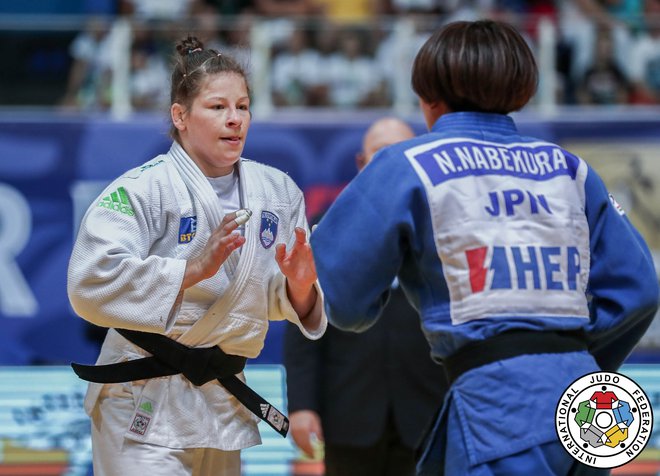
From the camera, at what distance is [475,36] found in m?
2.92

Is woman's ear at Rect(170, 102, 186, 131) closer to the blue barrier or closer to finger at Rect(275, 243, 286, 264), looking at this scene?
finger at Rect(275, 243, 286, 264)

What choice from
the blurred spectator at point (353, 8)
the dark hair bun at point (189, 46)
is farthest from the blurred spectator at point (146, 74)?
the dark hair bun at point (189, 46)

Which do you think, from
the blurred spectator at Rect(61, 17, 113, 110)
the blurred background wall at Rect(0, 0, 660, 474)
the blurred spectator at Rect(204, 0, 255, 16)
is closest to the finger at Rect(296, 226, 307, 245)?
the blurred background wall at Rect(0, 0, 660, 474)

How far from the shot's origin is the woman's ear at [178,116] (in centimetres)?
350

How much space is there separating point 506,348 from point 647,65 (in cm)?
676

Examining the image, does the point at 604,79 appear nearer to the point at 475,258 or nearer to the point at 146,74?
the point at 146,74

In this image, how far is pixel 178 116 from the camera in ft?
11.5

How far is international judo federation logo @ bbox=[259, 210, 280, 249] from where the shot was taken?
3.49 m

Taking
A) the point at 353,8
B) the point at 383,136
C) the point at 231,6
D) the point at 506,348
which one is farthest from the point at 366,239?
the point at 353,8

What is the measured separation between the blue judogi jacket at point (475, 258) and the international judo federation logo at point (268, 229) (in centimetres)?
56

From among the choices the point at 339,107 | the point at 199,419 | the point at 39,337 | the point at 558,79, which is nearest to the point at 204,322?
the point at 199,419

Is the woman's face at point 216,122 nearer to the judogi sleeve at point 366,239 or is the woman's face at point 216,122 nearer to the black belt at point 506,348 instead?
the judogi sleeve at point 366,239

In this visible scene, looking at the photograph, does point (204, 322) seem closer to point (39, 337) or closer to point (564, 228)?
point (564, 228)

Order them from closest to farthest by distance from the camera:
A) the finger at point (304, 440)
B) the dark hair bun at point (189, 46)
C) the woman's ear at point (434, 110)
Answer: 1. the woman's ear at point (434, 110)
2. the dark hair bun at point (189, 46)
3. the finger at point (304, 440)
